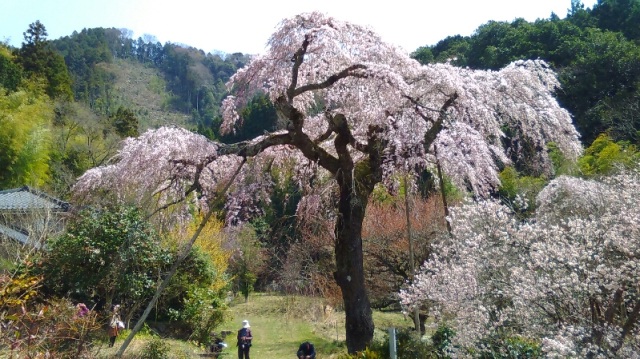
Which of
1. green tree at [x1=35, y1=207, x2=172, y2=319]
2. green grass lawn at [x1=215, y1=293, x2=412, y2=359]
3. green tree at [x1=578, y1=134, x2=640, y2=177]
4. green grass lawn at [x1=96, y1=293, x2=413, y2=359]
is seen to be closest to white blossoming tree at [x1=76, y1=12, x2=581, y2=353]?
green tree at [x1=35, y1=207, x2=172, y2=319]

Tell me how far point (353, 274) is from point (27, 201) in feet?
39.6

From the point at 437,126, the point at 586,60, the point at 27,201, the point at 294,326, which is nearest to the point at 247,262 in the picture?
the point at 294,326

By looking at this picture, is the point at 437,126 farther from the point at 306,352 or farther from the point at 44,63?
the point at 44,63

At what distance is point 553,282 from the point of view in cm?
443

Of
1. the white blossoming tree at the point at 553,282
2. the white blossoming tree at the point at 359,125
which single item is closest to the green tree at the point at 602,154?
the white blossoming tree at the point at 359,125

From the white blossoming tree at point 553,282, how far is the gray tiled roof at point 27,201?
38.4ft

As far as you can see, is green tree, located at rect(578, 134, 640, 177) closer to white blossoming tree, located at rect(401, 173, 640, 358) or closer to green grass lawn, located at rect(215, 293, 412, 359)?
green grass lawn, located at rect(215, 293, 412, 359)

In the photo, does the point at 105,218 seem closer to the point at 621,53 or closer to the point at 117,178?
the point at 117,178

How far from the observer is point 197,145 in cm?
682

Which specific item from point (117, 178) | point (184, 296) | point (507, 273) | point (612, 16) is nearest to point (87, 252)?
point (184, 296)

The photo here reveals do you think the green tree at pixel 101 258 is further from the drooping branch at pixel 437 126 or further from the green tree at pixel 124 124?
the green tree at pixel 124 124

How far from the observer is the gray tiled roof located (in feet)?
47.8

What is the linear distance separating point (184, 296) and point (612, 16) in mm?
25798

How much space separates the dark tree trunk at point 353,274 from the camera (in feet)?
22.8
